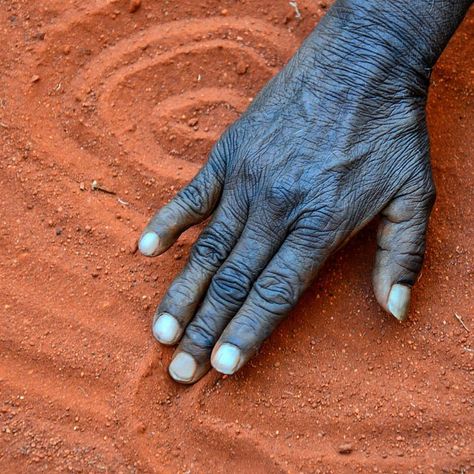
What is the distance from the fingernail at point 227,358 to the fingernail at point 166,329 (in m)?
0.14

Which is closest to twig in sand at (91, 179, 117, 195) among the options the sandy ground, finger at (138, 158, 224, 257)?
the sandy ground

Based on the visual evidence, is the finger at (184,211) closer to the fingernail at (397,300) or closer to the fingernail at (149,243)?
the fingernail at (149,243)

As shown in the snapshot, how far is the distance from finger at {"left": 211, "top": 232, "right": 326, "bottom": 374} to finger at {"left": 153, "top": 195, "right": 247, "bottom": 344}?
0.13 m

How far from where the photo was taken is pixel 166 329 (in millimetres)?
1923

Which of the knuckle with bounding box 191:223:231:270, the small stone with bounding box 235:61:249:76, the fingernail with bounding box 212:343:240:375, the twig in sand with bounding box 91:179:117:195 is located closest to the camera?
the fingernail with bounding box 212:343:240:375

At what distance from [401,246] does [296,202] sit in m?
0.31

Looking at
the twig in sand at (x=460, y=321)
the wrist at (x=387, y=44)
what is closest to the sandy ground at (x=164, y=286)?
the twig in sand at (x=460, y=321)

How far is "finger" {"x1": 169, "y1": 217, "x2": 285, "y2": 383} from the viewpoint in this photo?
1.91 m

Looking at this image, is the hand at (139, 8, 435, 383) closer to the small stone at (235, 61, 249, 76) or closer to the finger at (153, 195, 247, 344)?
the finger at (153, 195, 247, 344)

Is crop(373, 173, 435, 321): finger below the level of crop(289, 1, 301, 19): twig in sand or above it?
below

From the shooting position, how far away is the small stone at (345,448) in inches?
74.0

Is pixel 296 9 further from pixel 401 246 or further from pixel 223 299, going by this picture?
pixel 223 299

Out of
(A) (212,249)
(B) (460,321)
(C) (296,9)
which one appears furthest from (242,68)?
(B) (460,321)

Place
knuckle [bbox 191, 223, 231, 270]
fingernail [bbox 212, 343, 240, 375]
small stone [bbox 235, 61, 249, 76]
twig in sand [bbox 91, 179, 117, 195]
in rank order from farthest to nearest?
small stone [bbox 235, 61, 249, 76]
twig in sand [bbox 91, 179, 117, 195]
knuckle [bbox 191, 223, 231, 270]
fingernail [bbox 212, 343, 240, 375]
